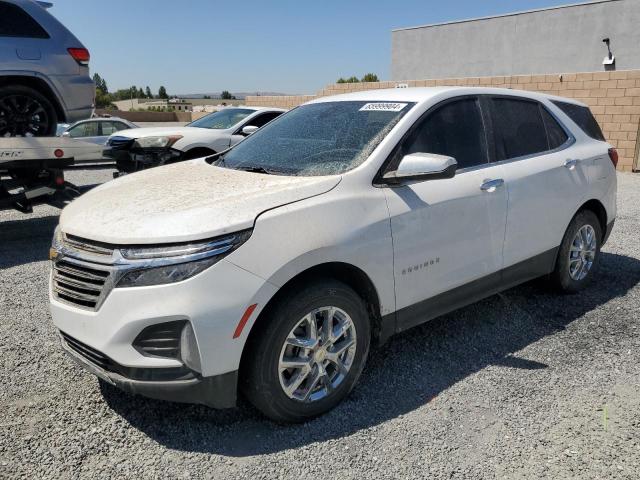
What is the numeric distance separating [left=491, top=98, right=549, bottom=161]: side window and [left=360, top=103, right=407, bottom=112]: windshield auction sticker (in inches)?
33.7

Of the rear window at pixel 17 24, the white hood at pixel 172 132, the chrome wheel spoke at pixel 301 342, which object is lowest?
the chrome wheel spoke at pixel 301 342

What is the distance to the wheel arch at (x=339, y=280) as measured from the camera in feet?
8.99

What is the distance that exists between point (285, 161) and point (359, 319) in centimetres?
113

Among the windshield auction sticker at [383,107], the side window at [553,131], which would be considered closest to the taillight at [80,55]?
the windshield auction sticker at [383,107]

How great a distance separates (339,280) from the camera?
10.1 feet

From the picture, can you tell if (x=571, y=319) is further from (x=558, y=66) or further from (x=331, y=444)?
(x=558, y=66)

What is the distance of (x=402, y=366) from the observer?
3660 mm

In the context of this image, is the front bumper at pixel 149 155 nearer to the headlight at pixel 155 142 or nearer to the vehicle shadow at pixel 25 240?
the headlight at pixel 155 142

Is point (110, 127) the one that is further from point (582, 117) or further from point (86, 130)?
point (582, 117)

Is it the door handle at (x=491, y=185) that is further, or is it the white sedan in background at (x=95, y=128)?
the white sedan in background at (x=95, y=128)

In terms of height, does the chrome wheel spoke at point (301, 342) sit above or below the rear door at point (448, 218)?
below

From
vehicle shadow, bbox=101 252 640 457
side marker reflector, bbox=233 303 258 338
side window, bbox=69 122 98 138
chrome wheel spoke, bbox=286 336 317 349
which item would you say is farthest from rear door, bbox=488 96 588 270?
side window, bbox=69 122 98 138

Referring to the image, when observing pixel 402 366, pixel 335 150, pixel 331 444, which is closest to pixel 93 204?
pixel 335 150

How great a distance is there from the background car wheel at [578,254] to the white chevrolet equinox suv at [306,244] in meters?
0.30
